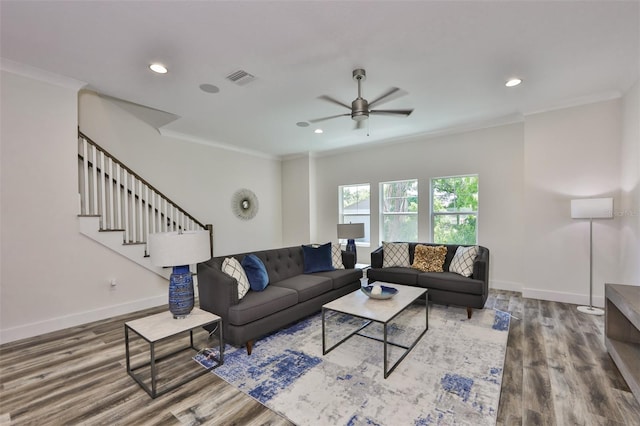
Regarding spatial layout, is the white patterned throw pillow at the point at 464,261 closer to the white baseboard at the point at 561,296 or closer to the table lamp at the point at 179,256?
the white baseboard at the point at 561,296

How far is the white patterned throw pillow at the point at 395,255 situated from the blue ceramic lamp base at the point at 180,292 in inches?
121

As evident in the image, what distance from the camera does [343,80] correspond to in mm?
3232

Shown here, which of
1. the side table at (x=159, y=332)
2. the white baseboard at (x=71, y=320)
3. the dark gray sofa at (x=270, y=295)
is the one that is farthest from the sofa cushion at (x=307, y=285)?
the white baseboard at (x=71, y=320)

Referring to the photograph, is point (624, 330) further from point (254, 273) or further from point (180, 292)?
point (180, 292)

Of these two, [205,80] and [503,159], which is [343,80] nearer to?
[205,80]

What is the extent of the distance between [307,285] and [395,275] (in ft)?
4.69

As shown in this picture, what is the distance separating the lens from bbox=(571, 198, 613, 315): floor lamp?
3514 mm

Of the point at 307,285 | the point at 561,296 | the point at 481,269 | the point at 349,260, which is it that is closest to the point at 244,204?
the point at 349,260

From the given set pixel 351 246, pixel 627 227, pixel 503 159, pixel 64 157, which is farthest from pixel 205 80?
pixel 627 227

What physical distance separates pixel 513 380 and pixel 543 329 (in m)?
1.36

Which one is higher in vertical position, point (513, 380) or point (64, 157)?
point (64, 157)

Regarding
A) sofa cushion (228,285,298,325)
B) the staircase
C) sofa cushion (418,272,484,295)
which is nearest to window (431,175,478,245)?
sofa cushion (418,272,484,295)

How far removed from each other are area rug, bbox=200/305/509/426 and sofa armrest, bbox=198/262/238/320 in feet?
1.51

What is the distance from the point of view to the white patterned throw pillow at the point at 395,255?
450 centimetres
